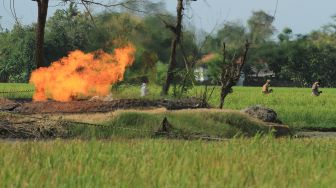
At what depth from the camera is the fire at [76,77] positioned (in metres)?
16.4

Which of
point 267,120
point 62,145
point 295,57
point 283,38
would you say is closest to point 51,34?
point 295,57

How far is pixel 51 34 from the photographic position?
67.7 metres

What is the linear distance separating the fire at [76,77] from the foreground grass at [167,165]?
7784 mm

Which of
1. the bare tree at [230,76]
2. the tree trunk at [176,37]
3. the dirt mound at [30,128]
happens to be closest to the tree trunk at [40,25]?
the tree trunk at [176,37]

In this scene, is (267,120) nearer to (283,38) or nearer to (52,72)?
(52,72)

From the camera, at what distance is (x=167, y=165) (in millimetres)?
6336

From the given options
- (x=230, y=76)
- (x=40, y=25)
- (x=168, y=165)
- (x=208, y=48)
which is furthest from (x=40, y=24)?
(x=208, y=48)

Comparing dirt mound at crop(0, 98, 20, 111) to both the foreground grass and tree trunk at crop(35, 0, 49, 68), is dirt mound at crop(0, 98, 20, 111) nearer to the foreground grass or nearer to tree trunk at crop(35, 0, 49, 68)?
tree trunk at crop(35, 0, 49, 68)

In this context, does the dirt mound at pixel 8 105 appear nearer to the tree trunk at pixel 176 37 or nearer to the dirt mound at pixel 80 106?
the dirt mound at pixel 80 106

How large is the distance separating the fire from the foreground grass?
778 centimetres

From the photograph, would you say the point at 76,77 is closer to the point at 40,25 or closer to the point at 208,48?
the point at 40,25

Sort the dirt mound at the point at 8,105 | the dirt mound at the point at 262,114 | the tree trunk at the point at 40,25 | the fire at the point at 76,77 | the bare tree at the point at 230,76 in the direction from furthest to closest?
the tree trunk at the point at 40,25 < the bare tree at the point at 230,76 < the fire at the point at 76,77 < the dirt mound at the point at 262,114 < the dirt mound at the point at 8,105

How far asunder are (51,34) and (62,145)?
6045cm

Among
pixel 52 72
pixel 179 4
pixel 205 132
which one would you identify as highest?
pixel 179 4
